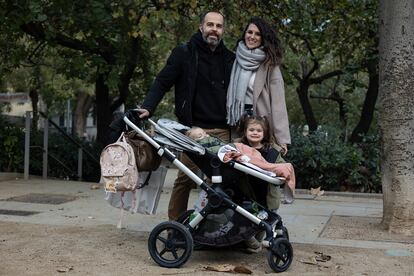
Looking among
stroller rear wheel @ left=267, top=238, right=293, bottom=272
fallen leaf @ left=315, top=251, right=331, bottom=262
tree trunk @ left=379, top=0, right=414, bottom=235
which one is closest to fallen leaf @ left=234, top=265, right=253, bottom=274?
stroller rear wheel @ left=267, top=238, right=293, bottom=272

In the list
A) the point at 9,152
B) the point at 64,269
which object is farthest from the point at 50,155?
the point at 64,269

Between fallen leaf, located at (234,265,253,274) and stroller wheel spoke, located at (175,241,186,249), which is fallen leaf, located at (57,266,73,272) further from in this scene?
fallen leaf, located at (234,265,253,274)

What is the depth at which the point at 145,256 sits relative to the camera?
16.7 feet

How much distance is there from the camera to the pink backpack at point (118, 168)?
473 cm

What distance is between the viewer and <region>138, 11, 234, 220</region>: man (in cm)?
526

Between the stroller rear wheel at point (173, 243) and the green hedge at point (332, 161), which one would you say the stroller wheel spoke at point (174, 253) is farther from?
the green hedge at point (332, 161)

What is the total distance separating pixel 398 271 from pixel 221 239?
4.68 feet

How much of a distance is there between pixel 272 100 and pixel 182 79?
0.82 metres

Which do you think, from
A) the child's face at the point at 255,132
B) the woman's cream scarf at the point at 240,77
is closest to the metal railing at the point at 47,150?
the woman's cream scarf at the point at 240,77

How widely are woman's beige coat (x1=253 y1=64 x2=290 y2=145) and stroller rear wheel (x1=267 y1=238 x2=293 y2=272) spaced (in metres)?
0.89

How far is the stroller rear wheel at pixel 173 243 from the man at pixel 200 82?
812 mm

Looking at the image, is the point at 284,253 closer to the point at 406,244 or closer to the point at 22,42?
the point at 406,244

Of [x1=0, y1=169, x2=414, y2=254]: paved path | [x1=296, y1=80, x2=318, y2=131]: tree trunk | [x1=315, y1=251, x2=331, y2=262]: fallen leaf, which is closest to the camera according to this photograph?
[x1=315, y1=251, x2=331, y2=262]: fallen leaf

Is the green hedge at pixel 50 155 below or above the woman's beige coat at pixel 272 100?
below
